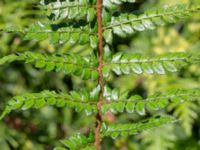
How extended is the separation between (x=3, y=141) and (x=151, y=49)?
3.34ft

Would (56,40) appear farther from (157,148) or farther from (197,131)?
(197,131)

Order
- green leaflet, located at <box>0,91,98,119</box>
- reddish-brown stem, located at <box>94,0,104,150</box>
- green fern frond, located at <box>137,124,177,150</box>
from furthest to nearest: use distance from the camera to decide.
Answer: green fern frond, located at <box>137,124,177,150</box>, reddish-brown stem, located at <box>94,0,104,150</box>, green leaflet, located at <box>0,91,98,119</box>

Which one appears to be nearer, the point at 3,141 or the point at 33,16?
the point at 3,141

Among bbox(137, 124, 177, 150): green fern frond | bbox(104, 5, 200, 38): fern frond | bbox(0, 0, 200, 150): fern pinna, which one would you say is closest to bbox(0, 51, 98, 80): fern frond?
bbox(0, 0, 200, 150): fern pinna

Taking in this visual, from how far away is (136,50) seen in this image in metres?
3.56

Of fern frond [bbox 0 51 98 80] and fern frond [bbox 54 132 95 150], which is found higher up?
fern frond [bbox 0 51 98 80]

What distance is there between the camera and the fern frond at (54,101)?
1487 mm

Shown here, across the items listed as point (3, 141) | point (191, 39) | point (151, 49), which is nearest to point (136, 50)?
point (151, 49)

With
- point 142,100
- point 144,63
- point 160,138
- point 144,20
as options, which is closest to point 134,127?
point 142,100

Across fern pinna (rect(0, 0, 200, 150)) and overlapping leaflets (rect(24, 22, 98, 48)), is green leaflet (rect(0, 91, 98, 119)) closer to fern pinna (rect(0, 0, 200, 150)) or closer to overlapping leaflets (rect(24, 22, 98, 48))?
fern pinna (rect(0, 0, 200, 150))

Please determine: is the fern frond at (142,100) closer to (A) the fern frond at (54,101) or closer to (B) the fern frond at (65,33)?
(A) the fern frond at (54,101)

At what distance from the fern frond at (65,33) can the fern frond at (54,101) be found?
0.14 meters

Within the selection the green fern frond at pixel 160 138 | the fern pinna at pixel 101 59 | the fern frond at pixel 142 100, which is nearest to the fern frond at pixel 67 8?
the fern pinna at pixel 101 59

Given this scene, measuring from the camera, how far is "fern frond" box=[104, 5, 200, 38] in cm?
158
